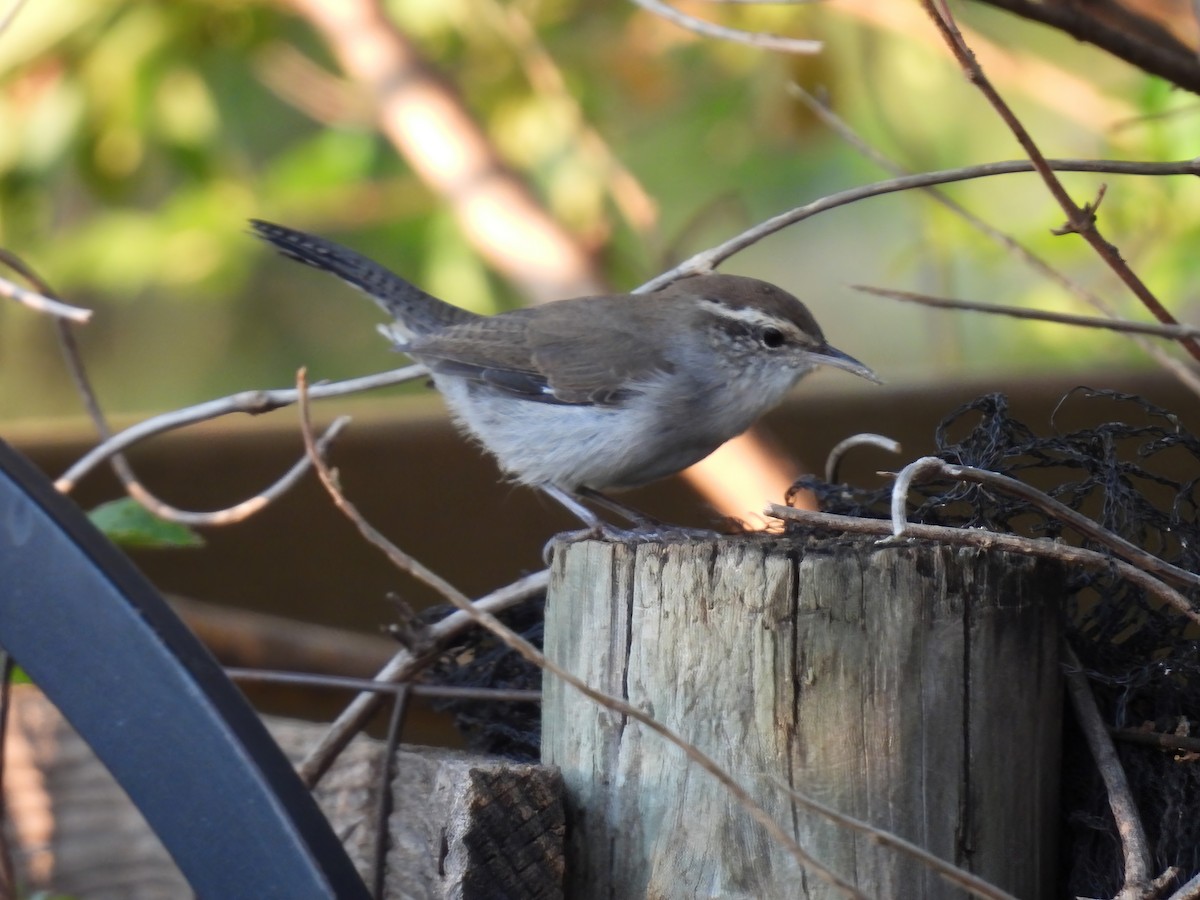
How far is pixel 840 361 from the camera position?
246 centimetres

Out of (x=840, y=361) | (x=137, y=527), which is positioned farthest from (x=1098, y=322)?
(x=137, y=527)

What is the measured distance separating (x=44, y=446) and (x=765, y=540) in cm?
266

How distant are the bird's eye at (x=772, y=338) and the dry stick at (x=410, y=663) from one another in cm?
92

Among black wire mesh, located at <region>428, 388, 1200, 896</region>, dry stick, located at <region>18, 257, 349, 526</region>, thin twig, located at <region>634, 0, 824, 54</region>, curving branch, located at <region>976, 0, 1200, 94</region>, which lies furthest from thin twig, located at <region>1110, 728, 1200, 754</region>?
dry stick, located at <region>18, 257, 349, 526</region>

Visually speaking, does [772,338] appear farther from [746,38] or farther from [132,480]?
[132,480]

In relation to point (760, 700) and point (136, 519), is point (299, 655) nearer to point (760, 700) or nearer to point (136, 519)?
point (136, 519)

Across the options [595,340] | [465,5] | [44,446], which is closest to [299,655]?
[44,446]

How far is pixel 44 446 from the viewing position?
354 cm

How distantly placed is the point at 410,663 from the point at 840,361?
3.54 ft

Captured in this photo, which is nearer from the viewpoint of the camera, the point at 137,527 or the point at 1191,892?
the point at 1191,892

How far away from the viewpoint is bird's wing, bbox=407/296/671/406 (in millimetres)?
2572

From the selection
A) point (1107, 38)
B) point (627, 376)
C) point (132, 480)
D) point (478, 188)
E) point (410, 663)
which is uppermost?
point (478, 188)

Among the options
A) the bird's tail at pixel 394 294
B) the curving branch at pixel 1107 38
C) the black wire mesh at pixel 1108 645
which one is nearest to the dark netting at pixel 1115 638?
the black wire mesh at pixel 1108 645

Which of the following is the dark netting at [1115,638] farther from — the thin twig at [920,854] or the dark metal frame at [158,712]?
the dark metal frame at [158,712]
